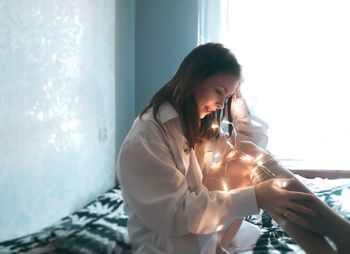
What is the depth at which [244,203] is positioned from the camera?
3.02 feet

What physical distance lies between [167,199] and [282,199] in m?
0.26


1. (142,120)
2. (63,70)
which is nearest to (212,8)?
(63,70)

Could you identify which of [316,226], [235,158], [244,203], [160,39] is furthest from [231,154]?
[160,39]

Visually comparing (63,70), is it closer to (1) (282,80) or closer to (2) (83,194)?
(2) (83,194)

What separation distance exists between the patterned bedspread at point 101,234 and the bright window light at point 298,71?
742mm

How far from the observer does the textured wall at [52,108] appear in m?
1.23

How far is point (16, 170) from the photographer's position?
1.27 metres

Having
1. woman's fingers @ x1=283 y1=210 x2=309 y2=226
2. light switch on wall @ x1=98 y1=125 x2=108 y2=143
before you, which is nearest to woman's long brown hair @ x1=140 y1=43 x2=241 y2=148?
woman's fingers @ x1=283 y1=210 x2=309 y2=226

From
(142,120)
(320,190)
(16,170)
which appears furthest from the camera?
(320,190)

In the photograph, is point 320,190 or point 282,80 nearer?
point 320,190

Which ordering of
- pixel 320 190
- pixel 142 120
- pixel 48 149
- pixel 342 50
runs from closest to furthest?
1. pixel 142 120
2. pixel 48 149
3. pixel 320 190
4. pixel 342 50

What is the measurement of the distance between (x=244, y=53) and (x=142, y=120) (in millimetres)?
1522

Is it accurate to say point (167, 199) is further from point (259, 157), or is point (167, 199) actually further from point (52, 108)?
point (52, 108)

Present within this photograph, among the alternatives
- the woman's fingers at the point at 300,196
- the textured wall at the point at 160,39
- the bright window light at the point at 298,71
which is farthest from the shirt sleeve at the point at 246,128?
the textured wall at the point at 160,39
